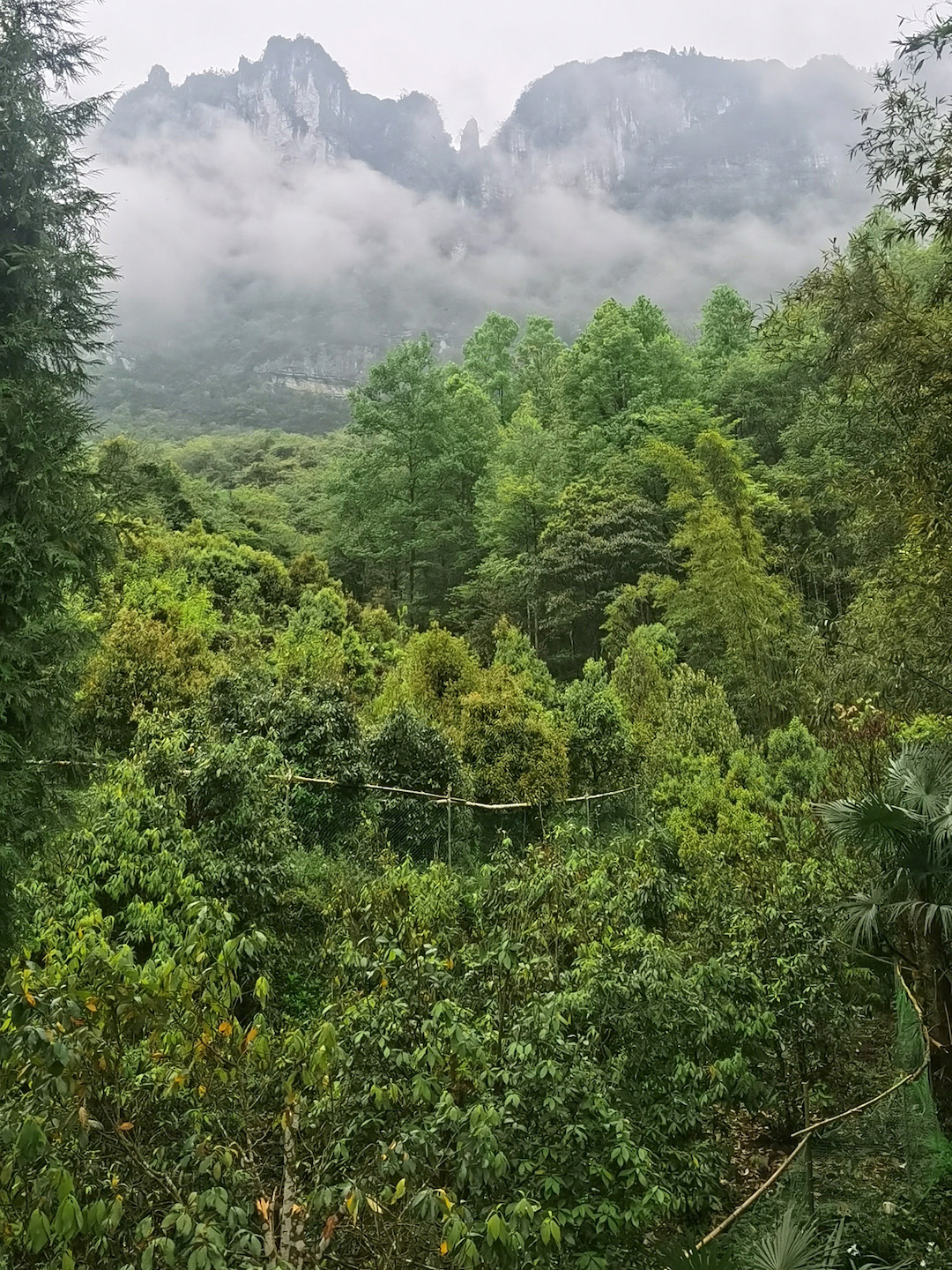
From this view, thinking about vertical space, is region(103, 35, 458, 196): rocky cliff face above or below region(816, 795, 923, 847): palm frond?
above

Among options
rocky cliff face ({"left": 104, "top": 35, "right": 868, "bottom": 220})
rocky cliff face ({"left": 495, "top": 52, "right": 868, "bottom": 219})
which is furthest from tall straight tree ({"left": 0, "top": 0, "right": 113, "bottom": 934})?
rocky cliff face ({"left": 104, "top": 35, "right": 868, "bottom": 220})

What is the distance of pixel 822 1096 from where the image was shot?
6.38 metres

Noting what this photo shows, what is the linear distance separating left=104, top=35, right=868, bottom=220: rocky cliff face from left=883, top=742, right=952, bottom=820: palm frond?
73000 mm

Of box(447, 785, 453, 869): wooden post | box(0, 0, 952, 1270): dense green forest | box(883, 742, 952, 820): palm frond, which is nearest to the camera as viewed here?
box(0, 0, 952, 1270): dense green forest

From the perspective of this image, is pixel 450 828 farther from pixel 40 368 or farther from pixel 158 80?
pixel 158 80

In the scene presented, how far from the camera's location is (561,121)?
83625 mm

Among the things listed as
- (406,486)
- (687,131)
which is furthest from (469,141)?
(406,486)

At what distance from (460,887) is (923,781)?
13.1ft

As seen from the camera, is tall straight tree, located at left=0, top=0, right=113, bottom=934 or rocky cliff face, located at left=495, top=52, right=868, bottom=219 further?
rocky cliff face, located at left=495, top=52, right=868, bottom=219

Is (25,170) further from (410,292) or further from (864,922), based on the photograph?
(410,292)

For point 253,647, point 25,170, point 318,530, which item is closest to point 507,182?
point 318,530

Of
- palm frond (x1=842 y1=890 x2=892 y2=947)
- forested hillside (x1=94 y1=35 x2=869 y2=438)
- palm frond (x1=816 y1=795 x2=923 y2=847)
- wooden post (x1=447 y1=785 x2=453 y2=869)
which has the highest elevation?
forested hillside (x1=94 y1=35 x2=869 y2=438)

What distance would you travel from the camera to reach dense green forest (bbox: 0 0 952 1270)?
8.69 feet

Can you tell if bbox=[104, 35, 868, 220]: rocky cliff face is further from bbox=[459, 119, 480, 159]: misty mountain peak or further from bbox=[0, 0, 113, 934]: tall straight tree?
bbox=[0, 0, 113, 934]: tall straight tree
